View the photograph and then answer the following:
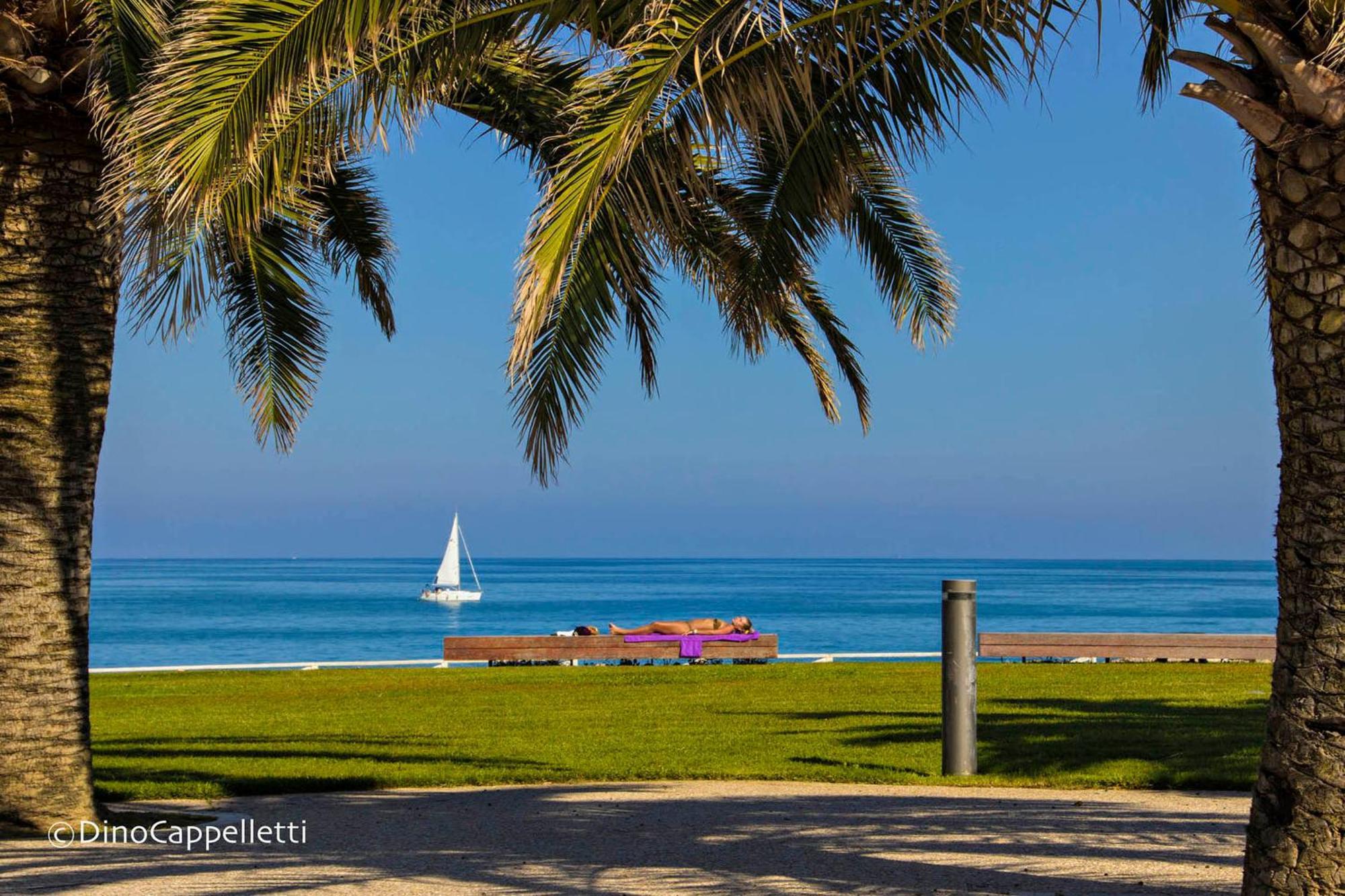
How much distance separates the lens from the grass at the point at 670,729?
8.70 metres

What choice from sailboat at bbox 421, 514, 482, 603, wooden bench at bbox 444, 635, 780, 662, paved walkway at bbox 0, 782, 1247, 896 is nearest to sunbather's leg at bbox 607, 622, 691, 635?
wooden bench at bbox 444, 635, 780, 662

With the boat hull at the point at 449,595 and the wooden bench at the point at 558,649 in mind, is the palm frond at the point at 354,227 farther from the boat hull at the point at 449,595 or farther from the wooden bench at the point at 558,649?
the boat hull at the point at 449,595

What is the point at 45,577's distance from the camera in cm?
650

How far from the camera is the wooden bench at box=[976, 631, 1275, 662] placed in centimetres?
1795

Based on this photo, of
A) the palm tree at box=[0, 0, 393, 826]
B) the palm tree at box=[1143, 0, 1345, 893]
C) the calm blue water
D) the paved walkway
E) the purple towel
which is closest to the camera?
the palm tree at box=[1143, 0, 1345, 893]

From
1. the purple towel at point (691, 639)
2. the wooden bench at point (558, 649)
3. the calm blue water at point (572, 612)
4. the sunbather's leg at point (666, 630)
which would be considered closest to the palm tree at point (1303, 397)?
the wooden bench at point (558, 649)

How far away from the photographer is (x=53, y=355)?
659 cm

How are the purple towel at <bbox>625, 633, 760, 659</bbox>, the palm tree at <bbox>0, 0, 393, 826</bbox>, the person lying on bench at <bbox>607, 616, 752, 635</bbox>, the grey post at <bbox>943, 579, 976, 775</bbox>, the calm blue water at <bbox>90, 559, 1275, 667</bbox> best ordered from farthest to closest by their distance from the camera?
the calm blue water at <bbox>90, 559, 1275, 667</bbox> → the person lying on bench at <bbox>607, 616, 752, 635</bbox> → the purple towel at <bbox>625, 633, 760, 659</bbox> → the grey post at <bbox>943, 579, 976, 775</bbox> → the palm tree at <bbox>0, 0, 393, 826</bbox>

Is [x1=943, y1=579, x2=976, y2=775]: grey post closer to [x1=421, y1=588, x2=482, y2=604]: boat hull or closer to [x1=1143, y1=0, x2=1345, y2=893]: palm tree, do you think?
[x1=1143, y1=0, x2=1345, y2=893]: palm tree

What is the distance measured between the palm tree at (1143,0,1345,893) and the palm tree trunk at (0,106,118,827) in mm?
5386

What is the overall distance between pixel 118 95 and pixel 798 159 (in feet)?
10.9

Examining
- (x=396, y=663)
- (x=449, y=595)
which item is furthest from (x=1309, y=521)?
(x=449, y=595)

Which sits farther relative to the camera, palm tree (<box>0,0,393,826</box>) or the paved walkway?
palm tree (<box>0,0,393,826</box>)

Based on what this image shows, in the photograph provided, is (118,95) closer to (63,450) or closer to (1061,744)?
(63,450)
